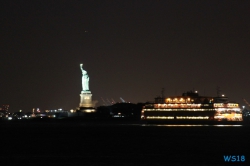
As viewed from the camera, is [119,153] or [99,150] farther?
[99,150]

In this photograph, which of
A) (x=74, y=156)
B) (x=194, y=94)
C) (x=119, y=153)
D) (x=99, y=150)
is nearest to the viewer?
(x=74, y=156)

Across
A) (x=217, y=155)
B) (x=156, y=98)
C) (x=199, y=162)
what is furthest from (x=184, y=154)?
(x=156, y=98)

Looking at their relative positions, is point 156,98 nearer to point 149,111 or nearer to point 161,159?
point 149,111

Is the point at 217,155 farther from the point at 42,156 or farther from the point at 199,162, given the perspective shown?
the point at 42,156

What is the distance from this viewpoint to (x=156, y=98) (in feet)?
448

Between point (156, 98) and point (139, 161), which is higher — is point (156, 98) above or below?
above

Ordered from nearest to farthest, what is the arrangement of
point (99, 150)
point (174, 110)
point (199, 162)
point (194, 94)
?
point (199, 162)
point (99, 150)
point (174, 110)
point (194, 94)

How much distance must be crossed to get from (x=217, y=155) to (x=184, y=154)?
118 inches

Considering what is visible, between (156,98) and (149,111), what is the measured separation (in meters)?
6.53

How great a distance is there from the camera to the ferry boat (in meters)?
126

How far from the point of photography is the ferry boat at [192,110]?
126 meters

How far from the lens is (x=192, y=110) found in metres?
126

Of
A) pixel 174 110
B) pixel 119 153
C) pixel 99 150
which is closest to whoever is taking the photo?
pixel 119 153

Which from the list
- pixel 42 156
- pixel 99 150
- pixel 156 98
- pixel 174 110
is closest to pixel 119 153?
pixel 99 150
